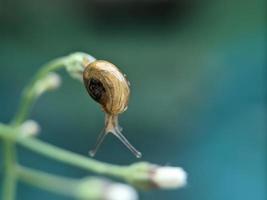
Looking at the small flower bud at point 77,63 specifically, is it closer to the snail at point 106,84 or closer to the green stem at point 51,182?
the snail at point 106,84

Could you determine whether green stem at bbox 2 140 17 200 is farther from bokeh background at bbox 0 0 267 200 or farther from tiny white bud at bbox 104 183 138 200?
bokeh background at bbox 0 0 267 200

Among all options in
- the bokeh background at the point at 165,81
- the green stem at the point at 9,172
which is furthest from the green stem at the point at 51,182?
the bokeh background at the point at 165,81

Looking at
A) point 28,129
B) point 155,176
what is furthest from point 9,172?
point 155,176

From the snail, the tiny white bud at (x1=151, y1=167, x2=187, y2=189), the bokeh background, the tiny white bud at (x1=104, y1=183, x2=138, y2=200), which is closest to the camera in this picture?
the tiny white bud at (x1=104, y1=183, x2=138, y2=200)

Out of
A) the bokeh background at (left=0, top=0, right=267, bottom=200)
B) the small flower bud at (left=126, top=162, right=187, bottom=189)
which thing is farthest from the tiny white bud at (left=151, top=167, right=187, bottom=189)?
the bokeh background at (left=0, top=0, right=267, bottom=200)

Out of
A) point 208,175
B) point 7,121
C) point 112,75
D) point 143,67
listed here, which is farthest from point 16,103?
point 112,75

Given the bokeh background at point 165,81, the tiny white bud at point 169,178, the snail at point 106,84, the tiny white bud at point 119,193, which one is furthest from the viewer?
the bokeh background at point 165,81

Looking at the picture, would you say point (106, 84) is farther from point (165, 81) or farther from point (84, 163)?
point (165, 81)

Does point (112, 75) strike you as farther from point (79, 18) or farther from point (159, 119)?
point (79, 18)
